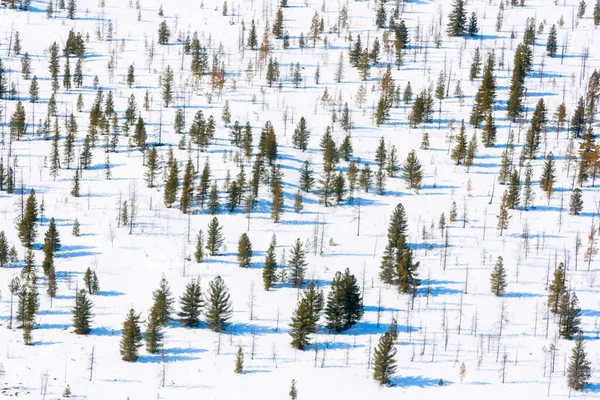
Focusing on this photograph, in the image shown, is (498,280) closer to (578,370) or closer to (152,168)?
(578,370)

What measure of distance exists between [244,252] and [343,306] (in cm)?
1650

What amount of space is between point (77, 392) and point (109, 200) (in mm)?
43281

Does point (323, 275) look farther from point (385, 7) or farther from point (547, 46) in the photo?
point (385, 7)

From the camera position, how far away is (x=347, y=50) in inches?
6860

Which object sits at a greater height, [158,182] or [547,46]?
[547,46]

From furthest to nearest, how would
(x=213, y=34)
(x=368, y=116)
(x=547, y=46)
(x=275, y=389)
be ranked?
(x=213, y=34) → (x=547, y=46) → (x=368, y=116) → (x=275, y=389)

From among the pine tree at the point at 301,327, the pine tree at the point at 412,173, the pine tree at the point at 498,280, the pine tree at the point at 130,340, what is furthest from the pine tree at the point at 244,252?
the pine tree at the point at 412,173

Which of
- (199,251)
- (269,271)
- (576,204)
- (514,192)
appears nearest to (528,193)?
(514,192)

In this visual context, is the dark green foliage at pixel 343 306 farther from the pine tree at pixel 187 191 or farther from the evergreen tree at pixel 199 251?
the pine tree at pixel 187 191

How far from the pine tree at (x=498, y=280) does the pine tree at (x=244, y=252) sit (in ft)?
90.6

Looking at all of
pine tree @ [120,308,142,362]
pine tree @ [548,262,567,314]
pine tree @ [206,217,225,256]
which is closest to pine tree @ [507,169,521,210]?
pine tree @ [548,262,567,314]

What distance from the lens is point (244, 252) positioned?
91188 millimetres

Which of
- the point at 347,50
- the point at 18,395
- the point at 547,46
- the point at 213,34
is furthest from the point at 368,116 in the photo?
the point at 18,395

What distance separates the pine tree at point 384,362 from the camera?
229 feet
